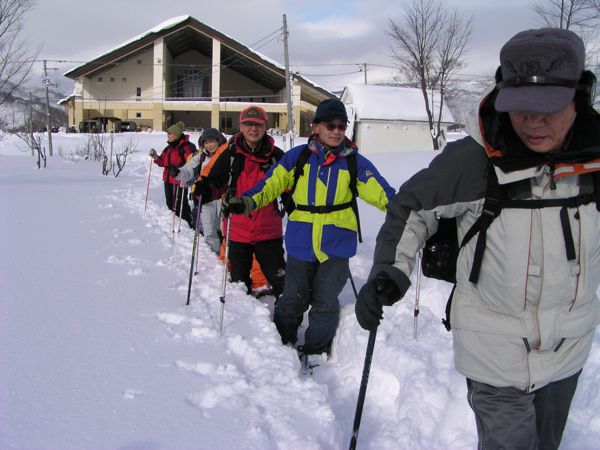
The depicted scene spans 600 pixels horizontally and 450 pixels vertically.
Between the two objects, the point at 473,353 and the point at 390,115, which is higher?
the point at 390,115

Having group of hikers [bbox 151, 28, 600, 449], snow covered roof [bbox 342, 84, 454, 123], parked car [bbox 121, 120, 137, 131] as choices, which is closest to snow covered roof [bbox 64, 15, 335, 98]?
parked car [bbox 121, 120, 137, 131]

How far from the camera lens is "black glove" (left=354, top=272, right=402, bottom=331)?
1.92 metres

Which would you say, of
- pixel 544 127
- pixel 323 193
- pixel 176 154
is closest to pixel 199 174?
pixel 176 154

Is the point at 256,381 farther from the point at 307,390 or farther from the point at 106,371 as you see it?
the point at 106,371

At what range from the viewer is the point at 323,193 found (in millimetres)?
3654

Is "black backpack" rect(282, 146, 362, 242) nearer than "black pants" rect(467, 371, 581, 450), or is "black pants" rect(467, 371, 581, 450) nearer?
"black pants" rect(467, 371, 581, 450)

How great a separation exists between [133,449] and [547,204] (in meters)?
1.92

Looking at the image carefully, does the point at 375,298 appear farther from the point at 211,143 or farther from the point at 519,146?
the point at 211,143

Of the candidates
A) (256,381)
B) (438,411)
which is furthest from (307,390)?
(438,411)

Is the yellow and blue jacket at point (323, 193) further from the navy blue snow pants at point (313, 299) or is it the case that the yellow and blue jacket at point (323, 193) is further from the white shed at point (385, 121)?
the white shed at point (385, 121)

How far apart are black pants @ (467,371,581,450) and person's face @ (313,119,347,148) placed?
6.83 ft

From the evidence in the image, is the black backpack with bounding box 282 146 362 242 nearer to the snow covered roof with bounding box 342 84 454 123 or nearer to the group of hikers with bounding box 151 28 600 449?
the group of hikers with bounding box 151 28 600 449

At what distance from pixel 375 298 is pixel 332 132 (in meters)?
A: 1.89

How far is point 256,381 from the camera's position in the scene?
298 cm
